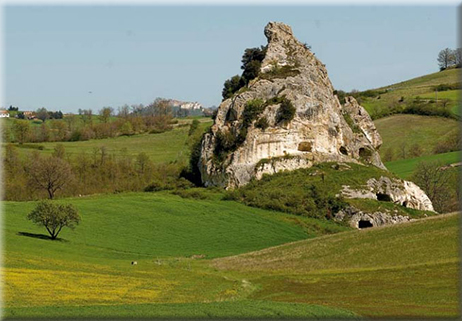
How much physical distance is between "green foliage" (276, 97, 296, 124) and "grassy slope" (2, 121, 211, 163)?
4693 cm

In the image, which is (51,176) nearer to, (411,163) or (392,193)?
(392,193)

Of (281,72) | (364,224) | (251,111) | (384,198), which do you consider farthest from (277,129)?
(364,224)

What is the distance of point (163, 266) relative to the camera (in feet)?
210

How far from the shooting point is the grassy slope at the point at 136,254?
38656mm

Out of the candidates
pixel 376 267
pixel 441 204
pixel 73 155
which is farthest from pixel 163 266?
pixel 73 155

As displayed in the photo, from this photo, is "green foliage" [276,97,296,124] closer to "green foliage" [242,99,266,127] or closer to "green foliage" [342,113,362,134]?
"green foliage" [242,99,266,127]

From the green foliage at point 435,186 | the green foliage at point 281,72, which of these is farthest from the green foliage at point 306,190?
the green foliage at point 435,186

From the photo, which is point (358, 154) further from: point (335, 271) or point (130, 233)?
point (335, 271)

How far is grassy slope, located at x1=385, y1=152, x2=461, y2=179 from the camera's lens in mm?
138413

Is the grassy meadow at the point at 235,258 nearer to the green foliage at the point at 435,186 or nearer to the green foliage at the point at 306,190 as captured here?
the green foliage at the point at 306,190

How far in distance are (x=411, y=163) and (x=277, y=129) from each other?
45.6 meters

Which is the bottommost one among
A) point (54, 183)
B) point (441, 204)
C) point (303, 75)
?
point (441, 204)

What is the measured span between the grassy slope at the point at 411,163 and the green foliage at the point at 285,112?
33.0 metres

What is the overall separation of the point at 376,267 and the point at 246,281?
968cm
